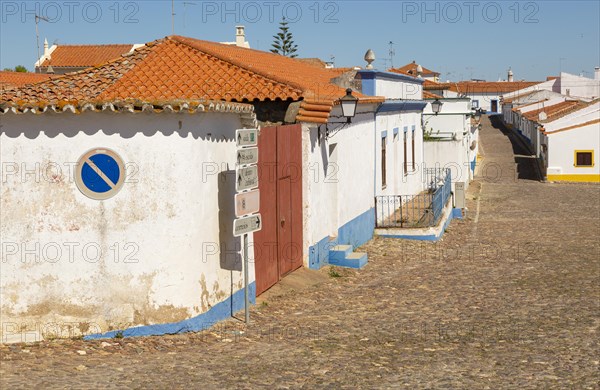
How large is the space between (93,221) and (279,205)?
3915mm

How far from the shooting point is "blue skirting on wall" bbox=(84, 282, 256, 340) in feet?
30.9

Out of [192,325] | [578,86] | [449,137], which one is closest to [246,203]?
[192,325]

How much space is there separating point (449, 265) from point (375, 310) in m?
4.90

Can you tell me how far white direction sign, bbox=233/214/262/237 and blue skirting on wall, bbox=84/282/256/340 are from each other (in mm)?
989

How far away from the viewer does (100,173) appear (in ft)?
30.5

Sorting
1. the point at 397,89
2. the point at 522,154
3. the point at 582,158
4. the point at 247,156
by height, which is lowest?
the point at 522,154

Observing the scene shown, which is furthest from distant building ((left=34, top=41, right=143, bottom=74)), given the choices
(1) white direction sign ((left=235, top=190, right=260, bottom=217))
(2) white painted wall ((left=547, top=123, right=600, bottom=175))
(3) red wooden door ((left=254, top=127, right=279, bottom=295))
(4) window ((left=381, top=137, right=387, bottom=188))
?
(1) white direction sign ((left=235, top=190, right=260, bottom=217))

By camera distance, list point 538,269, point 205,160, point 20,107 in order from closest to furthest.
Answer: point 20,107
point 205,160
point 538,269

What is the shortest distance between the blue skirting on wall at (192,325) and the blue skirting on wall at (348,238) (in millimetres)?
3762

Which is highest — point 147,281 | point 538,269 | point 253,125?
point 253,125

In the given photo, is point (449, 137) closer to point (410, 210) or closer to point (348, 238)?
point (410, 210)

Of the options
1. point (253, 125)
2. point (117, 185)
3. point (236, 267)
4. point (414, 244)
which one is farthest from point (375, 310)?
point (414, 244)

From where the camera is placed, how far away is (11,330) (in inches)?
371

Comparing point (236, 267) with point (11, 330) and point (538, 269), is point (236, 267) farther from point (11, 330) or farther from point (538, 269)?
point (538, 269)
